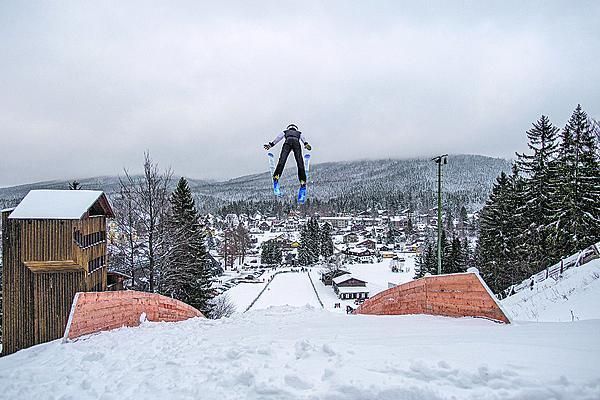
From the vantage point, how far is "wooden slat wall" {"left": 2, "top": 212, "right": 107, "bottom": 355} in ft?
47.4

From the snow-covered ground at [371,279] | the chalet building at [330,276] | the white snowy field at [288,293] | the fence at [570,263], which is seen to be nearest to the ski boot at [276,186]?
the fence at [570,263]

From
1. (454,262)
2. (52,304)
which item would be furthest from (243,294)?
(52,304)

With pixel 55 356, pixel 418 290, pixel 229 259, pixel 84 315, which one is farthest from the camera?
pixel 229 259

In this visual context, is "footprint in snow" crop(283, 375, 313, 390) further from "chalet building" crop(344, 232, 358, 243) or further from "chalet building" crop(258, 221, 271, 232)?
"chalet building" crop(258, 221, 271, 232)

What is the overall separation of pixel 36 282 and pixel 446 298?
14231mm

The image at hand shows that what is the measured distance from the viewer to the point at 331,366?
4598mm

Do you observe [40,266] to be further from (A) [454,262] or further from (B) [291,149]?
(A) [454,262]

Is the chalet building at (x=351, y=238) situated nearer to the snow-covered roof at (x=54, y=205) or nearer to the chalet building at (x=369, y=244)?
the chalet building at (x=369, y=244)

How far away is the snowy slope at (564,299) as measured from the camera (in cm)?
1074

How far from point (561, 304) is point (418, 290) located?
589cm

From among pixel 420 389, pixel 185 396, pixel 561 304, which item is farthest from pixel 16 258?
pixel 561 304

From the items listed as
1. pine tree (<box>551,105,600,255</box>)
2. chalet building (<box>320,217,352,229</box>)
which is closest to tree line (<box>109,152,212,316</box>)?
pine tree (<box>551,105,600,255</box>)

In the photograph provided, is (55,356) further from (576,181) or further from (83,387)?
(576,181)

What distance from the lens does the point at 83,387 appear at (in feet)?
15.2
